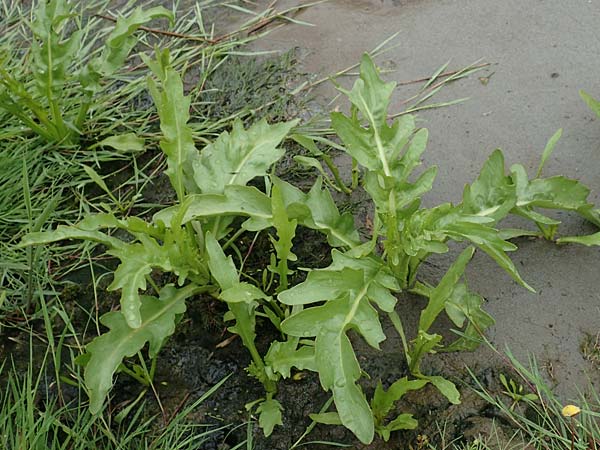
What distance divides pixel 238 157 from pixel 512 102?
1211 millimetres

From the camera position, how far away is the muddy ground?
2.34m

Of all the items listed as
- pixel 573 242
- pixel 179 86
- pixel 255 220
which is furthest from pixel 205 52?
pixel 573 242

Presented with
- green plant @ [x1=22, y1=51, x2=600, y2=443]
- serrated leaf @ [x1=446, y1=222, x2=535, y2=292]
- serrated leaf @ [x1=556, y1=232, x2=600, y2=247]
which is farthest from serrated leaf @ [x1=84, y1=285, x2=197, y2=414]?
serrated leaf @ [x1=556, y1=232, x2=600, y2=247]

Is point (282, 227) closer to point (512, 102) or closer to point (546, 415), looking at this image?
point (546, 415)

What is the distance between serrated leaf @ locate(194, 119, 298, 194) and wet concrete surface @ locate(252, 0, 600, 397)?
2.08 ft

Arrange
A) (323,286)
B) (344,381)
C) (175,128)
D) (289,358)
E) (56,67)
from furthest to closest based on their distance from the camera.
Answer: (56,67)
(175,128)
(289,358)
(323,286)
(344,381)

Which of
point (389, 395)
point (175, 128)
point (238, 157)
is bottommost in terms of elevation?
point (389, 395)

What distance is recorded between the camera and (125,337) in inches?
90.0

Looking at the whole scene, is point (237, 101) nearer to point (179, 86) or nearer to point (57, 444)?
point (179, 86)

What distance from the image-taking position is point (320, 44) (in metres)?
3.43

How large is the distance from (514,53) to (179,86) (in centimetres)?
156

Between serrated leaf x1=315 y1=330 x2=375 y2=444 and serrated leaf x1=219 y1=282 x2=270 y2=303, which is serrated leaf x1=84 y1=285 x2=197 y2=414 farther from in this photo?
serrated leaf x1=315 y1=330 x2=375 y2=444

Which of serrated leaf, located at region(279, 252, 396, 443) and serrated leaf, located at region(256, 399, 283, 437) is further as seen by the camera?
serrated leaf, located at region(256, 399, 283, 437)

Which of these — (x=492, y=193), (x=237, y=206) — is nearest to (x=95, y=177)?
(x=237, y=206)
